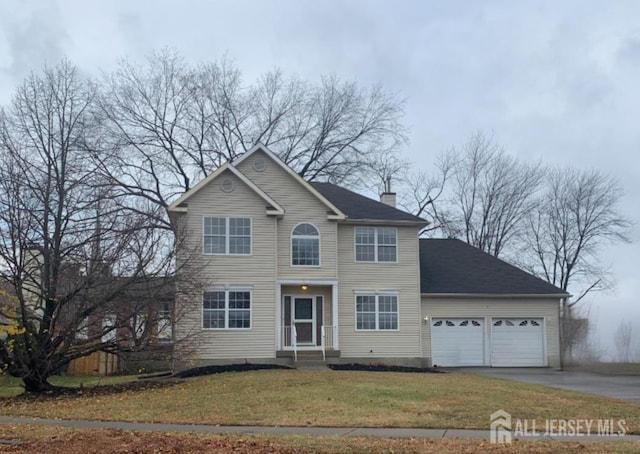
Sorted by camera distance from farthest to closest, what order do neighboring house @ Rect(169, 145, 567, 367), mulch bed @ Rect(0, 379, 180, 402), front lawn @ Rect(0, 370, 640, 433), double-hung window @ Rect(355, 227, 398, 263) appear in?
double-hung window @ Rect(355, 227, 398, 263), neighboring house @ Rect(169, 145, 567, 367), mulch bed @ Rect(0, 379, 180, 402), front lawn @ Rect(0, 370, 640, 433)

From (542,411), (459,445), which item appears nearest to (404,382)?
(542,411)

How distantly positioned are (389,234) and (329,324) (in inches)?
174

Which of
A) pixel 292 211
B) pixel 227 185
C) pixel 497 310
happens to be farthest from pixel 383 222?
pixel 227 185

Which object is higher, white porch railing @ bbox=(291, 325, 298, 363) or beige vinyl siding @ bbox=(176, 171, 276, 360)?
beige vinyl siding @ bbox=(176, 171, 276, 360)

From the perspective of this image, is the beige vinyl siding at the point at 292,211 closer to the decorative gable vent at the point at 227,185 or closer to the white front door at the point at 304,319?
the decorative gable vent at the point at 227,185

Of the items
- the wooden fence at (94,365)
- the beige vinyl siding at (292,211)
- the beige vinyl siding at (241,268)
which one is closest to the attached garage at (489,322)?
the beige vinyl siding at (292,211)

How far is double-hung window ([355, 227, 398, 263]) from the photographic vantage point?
2619 centimetres

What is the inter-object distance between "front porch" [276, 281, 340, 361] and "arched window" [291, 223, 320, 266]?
33.4 inches

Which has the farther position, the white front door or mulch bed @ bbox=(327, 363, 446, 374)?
the white front door

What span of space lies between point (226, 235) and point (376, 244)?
6.15 metres

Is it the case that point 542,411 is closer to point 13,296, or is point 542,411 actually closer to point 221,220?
point 13,296

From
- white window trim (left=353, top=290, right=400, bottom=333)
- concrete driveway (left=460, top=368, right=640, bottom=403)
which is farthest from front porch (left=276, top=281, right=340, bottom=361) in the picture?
concrete driveway (left=460, top=368, right=640, bottom=403)

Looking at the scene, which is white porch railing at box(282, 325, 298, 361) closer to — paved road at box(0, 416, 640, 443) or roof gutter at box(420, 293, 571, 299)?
roof gutter at box(420, 293, 571, 299)

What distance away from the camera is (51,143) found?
87.4ft
